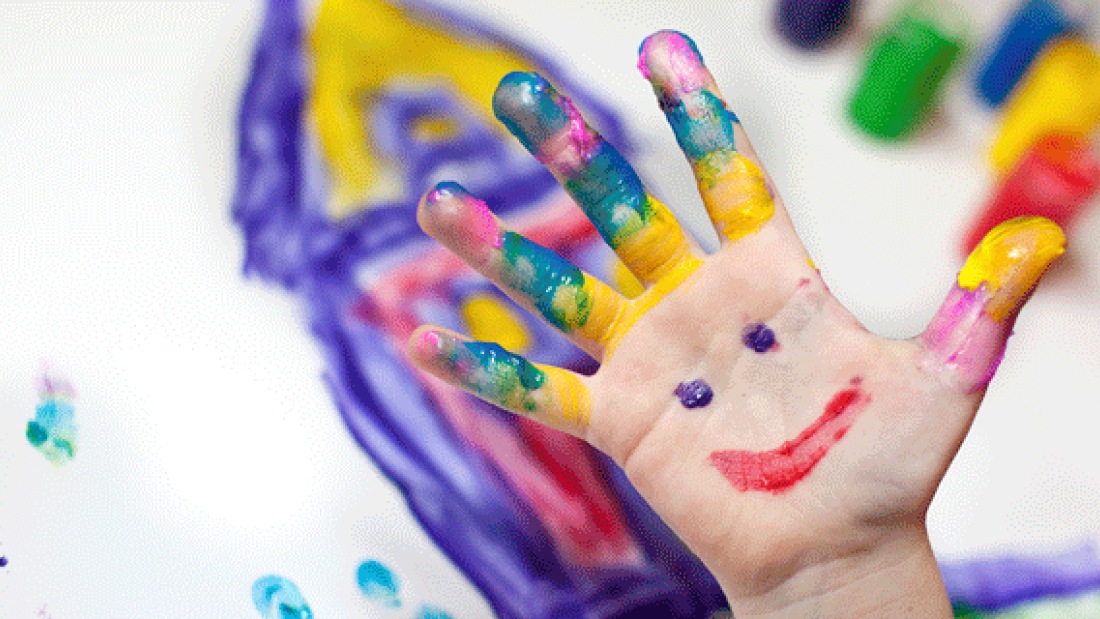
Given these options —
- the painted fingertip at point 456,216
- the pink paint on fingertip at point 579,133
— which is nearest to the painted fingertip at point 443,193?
the painted fingertip at point 456,216

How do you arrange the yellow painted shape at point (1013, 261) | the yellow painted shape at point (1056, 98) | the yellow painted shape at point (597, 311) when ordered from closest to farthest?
the yellow painted shape at point (1013, 261), the yellow painted shape at point (597, 311), the yellow painted shape at point (1056, 98)

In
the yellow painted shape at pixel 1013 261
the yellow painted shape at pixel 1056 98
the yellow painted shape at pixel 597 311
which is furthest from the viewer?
the yellow painted shape at pixel 1056 98

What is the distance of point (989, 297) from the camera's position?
564 millimetres

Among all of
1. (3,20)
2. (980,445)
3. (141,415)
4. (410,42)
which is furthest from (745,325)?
(3,20)

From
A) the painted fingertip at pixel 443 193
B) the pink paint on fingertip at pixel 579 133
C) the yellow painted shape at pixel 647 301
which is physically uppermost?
the painted fingertip at pixel 443 193

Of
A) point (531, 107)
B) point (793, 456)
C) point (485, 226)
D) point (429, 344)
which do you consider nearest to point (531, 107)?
point (531, 107)

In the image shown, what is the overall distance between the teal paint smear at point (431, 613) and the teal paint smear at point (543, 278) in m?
0.30

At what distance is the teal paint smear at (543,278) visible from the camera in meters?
0.63

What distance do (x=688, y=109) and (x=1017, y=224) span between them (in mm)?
259

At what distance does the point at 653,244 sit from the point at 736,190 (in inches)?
3.2

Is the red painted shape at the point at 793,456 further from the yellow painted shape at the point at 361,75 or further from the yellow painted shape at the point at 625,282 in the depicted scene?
the yellow painted shape at the point at 361,75

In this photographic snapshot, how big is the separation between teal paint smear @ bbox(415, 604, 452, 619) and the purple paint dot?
1.01 feet

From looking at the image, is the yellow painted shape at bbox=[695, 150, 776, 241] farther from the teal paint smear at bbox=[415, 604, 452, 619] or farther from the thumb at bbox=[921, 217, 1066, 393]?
the teal paint smear at bbox=[415, 604, 452, 619]

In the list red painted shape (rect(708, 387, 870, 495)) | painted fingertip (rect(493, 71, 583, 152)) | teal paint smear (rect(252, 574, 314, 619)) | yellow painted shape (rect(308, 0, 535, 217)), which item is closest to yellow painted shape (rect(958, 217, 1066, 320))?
red painted shape (rect(708, 387, 870, 495))
